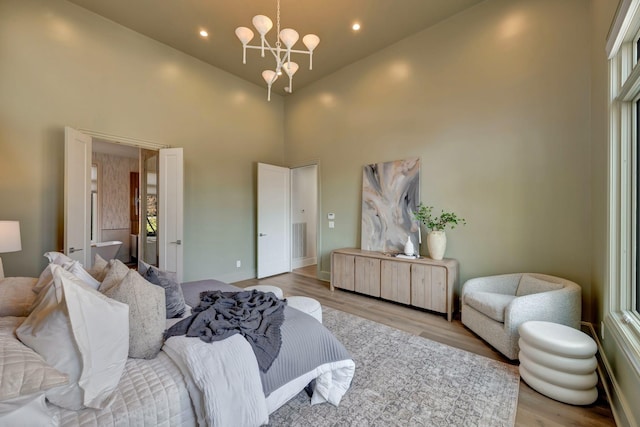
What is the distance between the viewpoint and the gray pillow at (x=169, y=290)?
6.41 feet

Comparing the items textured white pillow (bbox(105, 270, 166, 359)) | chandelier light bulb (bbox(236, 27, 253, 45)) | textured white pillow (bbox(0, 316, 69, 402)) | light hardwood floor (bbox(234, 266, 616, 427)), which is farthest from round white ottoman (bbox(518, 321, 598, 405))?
chandelier light bulb (bbox(236, 27, 253, 45))

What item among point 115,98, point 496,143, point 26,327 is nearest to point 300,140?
point 115,98

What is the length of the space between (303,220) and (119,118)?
4.07m

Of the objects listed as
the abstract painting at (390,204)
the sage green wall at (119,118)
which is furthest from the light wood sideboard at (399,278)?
the sage green wall at (119,118)

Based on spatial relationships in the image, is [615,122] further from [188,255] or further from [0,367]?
[188,255]

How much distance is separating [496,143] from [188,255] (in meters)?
4.75

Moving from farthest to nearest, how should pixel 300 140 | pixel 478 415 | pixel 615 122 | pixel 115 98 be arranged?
pixel 300 140 < pixel 115 98 < pixel 615 122 < pixel 478 415

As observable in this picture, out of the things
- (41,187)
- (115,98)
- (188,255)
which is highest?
(115,98)

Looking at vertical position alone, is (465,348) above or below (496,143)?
below

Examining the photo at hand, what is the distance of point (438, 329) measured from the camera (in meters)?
2.98

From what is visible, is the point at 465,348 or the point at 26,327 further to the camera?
the point at 465,348

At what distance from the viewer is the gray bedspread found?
153 centimetres

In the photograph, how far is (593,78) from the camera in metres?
2.53

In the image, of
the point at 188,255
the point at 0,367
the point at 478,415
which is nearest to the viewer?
the point at 0,367
